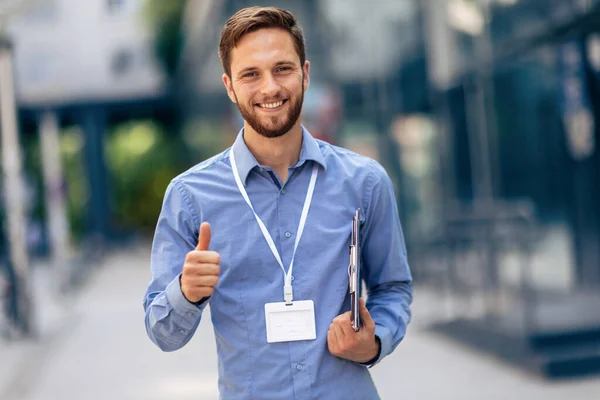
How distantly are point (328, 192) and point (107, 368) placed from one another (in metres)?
8.54

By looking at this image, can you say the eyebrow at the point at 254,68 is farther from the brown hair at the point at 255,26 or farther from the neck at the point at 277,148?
the neck at the point at 277,148

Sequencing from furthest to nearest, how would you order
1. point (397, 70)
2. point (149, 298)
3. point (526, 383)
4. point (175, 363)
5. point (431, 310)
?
point (397, 70) < point (431, 310) < point (175, 363) < point (526, 383) < point (149, 298)

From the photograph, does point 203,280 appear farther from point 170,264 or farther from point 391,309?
point 391,309

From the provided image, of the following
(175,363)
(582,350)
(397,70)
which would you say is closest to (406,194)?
(397,70)

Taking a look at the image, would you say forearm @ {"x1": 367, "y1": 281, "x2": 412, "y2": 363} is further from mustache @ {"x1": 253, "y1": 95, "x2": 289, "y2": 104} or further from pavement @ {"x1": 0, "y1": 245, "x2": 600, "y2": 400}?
pavement @ {"x1": 0, "y1": 245, "x2": 600, "y2": 400}

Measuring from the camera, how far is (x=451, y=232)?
11453 millimetres

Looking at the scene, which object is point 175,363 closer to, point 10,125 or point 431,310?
point 431,310

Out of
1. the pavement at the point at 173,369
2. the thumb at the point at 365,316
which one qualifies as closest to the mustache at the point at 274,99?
the thumb at the point at 365,316

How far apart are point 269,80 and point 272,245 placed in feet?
1.36

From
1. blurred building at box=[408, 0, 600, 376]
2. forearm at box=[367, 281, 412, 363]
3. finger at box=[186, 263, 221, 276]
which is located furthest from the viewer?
blurred building at box=[408, 0, 600, 376]

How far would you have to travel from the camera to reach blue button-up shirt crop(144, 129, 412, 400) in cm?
268

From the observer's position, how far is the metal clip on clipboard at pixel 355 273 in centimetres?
257

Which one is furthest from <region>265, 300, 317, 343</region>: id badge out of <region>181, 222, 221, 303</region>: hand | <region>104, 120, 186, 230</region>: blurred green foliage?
<region>104, 120, 186, 230</region>: blurred green foliage

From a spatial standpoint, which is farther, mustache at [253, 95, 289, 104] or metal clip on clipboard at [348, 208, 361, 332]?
mustache at [253, 95, 289, 104]
